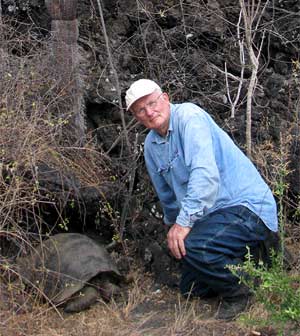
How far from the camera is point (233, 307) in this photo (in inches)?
176

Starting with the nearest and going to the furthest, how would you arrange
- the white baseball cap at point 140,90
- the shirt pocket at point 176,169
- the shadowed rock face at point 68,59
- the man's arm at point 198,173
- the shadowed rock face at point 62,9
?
the man's arm at point 198,173 → the white baseball cap at point 140,90 → the shirt pocket at point 176,169 → the shadowed rock face at point 68,59 → the shadowed rock face at point 62,9

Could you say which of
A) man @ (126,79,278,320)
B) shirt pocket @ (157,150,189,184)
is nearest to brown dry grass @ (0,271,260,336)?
man @ (126,79,278,320)

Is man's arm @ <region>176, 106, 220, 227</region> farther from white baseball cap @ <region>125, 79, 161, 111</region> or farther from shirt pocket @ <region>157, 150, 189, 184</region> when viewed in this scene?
white baseball cap @ <region>125, 79, 161, 111</region>

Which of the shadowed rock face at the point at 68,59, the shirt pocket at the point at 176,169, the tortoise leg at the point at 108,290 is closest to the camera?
the shirt pocket at the point at 176,169

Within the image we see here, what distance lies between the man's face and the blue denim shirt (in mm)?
55

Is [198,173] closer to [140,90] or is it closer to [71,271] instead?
[140,90]

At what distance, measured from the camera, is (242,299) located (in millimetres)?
4480

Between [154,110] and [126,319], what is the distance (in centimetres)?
136

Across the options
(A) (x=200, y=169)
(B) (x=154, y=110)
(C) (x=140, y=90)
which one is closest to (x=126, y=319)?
(A) (x=200, y=169)

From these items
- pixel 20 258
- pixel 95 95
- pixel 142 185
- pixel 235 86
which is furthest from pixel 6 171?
pixel 235 86

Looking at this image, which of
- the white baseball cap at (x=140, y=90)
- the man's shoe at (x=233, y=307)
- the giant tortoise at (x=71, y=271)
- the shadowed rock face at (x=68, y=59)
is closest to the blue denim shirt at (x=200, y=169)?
the white baseball cap at (x=140, y=90)

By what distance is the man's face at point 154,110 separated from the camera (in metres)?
4.38

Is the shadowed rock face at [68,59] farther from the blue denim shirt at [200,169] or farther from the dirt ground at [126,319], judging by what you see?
the dirt ground at [126,319]

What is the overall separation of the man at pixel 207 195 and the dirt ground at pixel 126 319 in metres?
0.18
